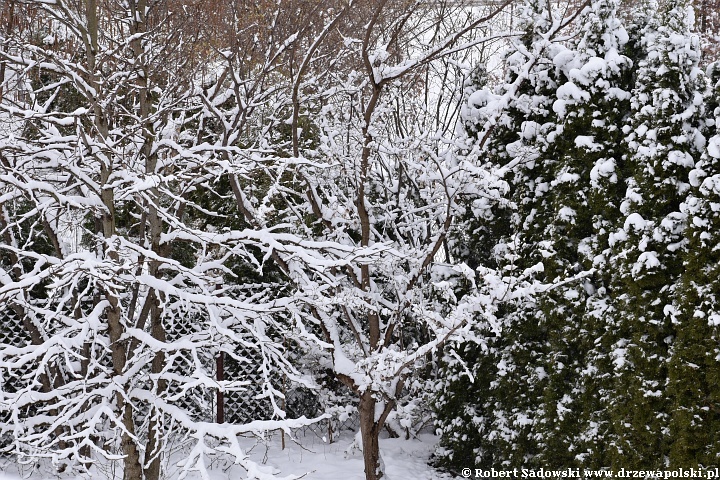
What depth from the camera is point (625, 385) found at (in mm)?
4688

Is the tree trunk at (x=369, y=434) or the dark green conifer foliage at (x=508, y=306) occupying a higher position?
the dark green conifer foliage at (x=508, y=306)

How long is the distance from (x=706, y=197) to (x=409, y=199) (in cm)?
291

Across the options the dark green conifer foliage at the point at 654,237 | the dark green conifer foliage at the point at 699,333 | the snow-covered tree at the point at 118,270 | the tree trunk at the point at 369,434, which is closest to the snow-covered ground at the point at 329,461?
the tree trunk at the point at 369,434

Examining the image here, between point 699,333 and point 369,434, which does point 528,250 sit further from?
point 369,434

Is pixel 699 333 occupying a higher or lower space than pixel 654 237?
lower

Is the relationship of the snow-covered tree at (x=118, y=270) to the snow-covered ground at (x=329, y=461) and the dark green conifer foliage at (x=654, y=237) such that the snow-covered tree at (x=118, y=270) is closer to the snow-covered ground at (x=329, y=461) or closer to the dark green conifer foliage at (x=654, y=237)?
the snow-covered ground at (x=329, y=461)

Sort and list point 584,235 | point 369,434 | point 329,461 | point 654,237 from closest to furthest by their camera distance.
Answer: point 654,237 < point 584,235 < point 369,434 < point 329,461

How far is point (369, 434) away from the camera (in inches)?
216

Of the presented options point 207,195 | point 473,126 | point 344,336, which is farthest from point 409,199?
point 207,195

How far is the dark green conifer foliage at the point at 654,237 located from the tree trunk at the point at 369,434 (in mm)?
1803

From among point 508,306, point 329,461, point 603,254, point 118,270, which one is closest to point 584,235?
point 603,254

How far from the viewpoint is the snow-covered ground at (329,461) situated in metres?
5.91

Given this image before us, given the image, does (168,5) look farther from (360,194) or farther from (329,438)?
(329,438)

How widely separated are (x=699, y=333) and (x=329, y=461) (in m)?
3.48
